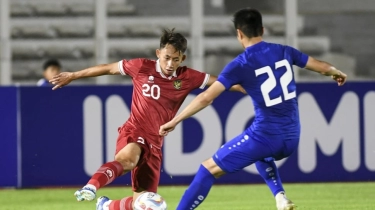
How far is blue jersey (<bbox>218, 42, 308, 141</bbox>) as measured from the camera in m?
7.09

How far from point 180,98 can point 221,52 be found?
24.7 ft

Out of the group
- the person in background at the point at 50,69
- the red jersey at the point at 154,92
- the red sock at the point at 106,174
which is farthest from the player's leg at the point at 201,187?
the person in background at the point at 50,69

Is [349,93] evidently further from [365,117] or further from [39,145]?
[39,145]

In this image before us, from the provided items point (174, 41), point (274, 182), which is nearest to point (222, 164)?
point (274, 182)

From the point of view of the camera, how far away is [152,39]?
52.0 ft

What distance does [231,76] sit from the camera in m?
7.02

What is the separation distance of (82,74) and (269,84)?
5.66ft

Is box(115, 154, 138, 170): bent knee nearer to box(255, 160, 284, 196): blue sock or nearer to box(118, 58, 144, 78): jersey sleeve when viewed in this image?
box(118, 58, 144, 78): jersey sleeve

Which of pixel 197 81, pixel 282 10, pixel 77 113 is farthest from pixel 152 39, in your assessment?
pixel 197 81

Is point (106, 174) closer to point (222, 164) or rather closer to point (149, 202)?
point (149, 202)

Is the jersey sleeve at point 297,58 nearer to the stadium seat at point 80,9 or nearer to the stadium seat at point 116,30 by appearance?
the stadium seat at point 80,9

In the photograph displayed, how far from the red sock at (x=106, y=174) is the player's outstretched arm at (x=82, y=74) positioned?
874 millimetres

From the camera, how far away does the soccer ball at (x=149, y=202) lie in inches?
286

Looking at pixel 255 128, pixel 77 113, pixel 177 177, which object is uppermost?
pixel 255 128
